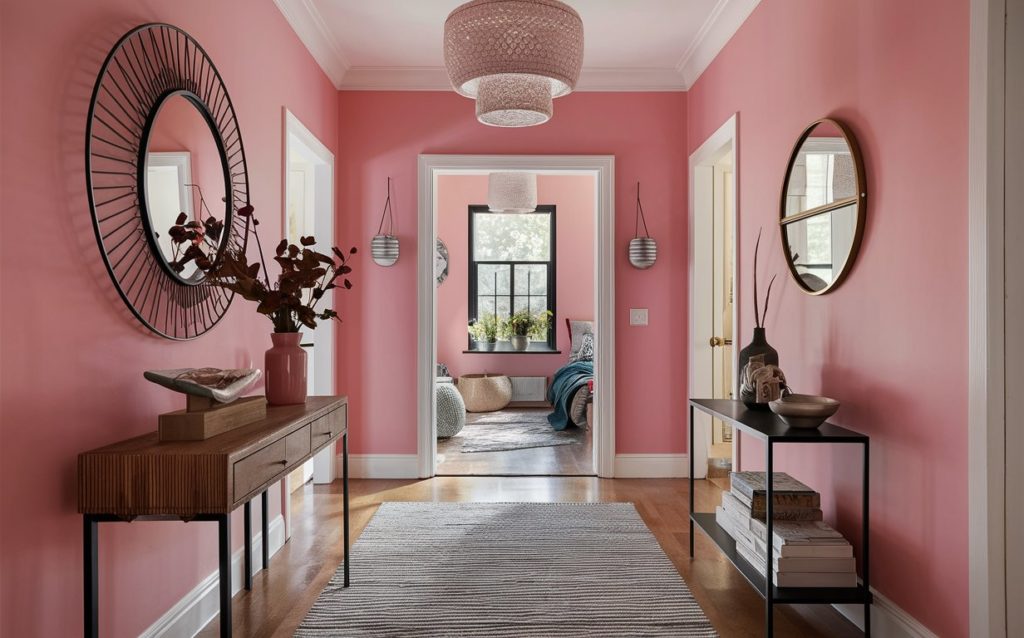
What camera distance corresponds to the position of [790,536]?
2.19 metres

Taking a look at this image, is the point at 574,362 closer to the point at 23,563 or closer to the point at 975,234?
the point at 975,234

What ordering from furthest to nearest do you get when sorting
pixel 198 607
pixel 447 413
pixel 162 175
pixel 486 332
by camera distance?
pixel 486 332 < pixel 447 413 < pixel 198 607 < pixel 162 175

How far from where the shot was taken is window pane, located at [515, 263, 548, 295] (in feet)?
26.0

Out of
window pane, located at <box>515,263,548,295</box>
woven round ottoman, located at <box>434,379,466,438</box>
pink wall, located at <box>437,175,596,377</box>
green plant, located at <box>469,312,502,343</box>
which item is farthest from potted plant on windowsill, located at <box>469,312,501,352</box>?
woven round ottoman, located at <box>434,379,466,438</box>

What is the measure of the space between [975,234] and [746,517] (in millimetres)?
1269

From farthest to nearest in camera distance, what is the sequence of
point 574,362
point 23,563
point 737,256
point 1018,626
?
point 574,362, point 737,256, point 1018,626, point 23,563

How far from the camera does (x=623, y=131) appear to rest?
4.46 m

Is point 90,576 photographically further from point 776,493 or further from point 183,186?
point 776,493

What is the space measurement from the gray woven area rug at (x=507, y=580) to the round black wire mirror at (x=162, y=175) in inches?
48.3

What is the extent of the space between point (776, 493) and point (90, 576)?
6.93ft

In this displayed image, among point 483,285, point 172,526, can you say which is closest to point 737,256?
point 172,526

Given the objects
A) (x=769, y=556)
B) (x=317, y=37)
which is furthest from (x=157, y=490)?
(x=317, y=37)

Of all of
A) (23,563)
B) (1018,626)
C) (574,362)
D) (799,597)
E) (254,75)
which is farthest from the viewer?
(574,362)

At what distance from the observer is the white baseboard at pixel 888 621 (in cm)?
199
